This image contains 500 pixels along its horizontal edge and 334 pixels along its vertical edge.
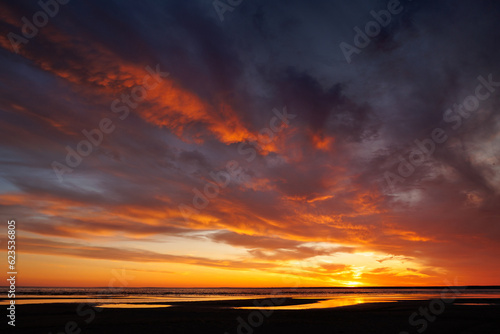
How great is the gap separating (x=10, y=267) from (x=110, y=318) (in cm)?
831

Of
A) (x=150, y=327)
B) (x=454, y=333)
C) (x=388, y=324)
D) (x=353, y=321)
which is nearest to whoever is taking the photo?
(x=454, y=333)

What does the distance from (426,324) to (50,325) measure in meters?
26.7

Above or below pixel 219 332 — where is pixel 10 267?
above

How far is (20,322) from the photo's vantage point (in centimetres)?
2341

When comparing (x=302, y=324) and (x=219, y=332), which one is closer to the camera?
(x=219, y=332)

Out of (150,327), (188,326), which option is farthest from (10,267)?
(188,326)

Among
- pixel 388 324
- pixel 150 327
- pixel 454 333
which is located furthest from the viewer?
pixel 388 324

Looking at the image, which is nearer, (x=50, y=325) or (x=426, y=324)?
(x=50, y=325)

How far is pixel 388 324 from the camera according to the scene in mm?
23062

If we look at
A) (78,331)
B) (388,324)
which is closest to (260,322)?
(388,324)

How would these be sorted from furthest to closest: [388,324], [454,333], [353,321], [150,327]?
[353,321]
[388,324]
[150,327]
[454,333]

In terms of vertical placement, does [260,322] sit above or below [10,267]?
below

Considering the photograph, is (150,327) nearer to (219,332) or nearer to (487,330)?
(219,332)

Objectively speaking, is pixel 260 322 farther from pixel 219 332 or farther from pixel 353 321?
pixel 353 321
